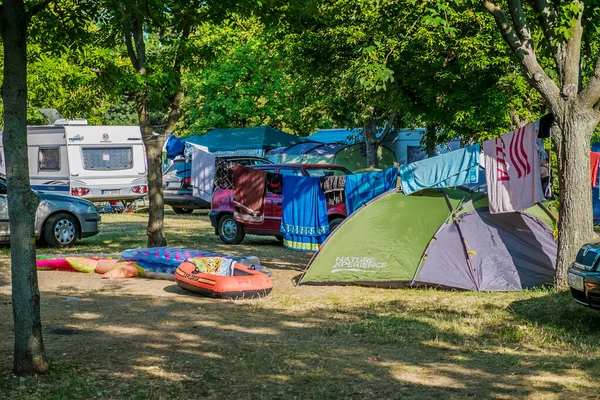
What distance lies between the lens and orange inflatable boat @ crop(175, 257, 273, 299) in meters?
10.5

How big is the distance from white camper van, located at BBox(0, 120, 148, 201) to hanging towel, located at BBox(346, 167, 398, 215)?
12.6m

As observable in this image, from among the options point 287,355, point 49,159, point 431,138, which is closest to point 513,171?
point 287,355

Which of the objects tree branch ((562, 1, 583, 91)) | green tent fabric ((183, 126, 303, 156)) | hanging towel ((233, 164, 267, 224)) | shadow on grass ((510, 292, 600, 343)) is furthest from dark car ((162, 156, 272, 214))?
shadow on grass ((510, 292, 600, 343))

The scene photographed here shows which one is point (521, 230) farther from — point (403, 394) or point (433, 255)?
point (403, 394)

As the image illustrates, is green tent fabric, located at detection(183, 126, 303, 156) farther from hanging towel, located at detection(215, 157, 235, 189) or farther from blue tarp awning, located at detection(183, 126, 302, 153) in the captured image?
hanging towel, located at detection(215, 157, 235, 189)

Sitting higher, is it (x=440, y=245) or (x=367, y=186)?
(x=367, y=186)

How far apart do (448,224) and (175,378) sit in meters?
5.59

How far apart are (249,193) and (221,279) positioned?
464 centimetres

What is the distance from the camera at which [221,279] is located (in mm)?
10547

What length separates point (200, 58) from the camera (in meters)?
14.8

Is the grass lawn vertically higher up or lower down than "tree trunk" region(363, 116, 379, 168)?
lower down

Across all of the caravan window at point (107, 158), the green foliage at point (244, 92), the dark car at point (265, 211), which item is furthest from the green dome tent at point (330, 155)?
the dark car at point (265, 211)

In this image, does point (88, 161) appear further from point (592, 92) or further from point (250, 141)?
point (592, 92)

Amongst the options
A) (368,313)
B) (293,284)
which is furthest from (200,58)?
(368,313)
